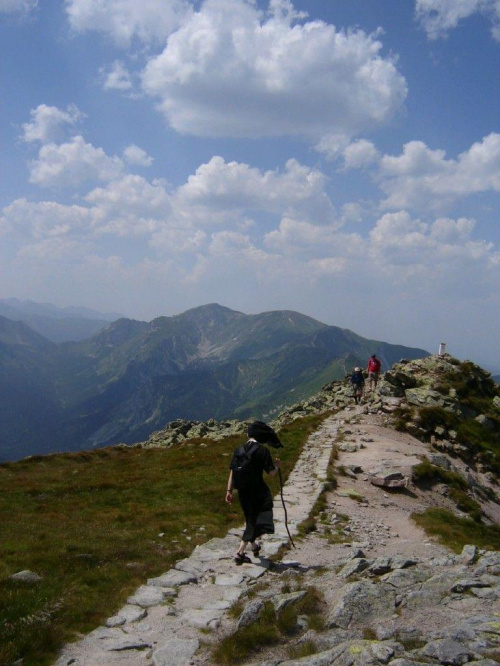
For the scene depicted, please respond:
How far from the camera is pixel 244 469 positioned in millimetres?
12422

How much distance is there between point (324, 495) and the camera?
20641mm

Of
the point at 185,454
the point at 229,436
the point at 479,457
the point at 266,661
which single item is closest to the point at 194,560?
the point at 266,661

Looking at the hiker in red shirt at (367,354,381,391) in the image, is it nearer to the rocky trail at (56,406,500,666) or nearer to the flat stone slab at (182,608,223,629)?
the rocky trail at (56,406,500,666)

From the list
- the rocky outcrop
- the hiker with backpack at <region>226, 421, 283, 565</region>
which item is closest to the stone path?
the hiker with backpack at <region>226, 421, 283, 565</region>

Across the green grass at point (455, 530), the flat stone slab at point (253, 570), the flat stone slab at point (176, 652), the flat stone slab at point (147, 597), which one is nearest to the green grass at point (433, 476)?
the green grass at point (455, 530)

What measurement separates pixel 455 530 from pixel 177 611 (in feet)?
41.1

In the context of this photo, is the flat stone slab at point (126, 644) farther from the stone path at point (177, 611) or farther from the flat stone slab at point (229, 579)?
the flat stone slab at point (229, 579)

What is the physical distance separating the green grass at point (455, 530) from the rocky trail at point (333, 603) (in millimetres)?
515

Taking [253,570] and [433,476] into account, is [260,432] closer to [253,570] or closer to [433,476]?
[253,570]

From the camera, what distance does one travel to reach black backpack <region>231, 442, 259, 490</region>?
40.8 feet

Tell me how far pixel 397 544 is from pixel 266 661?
33.4 ft

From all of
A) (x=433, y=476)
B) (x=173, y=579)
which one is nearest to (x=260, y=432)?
(x=173, y=579)

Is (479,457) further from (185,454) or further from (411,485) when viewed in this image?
(185,454)

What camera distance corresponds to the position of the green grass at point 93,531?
29.1 ft
